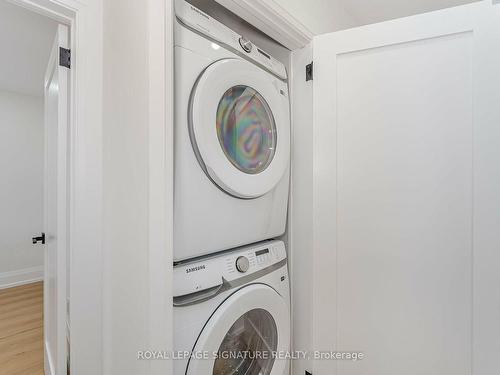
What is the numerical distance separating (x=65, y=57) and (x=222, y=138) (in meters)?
0.72

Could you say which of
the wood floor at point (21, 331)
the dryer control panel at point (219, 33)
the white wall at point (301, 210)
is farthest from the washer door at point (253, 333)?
the wood floor at point (21, 331)

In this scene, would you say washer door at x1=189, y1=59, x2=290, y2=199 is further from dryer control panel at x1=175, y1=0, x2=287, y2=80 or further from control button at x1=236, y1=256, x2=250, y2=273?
control button at x1=236, y1=256, x2=250, y2=273

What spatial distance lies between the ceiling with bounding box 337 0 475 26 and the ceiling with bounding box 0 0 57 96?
2.03 metres

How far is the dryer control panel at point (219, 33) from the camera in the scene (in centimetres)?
83

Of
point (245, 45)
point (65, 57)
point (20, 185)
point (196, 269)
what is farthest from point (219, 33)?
point (20, 185)

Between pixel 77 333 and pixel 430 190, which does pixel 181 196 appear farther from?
pixel 430 190

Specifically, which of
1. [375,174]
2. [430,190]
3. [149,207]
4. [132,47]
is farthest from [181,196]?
[430,190]

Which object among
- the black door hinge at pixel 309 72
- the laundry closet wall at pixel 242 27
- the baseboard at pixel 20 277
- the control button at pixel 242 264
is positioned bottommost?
the baseboard at pixel 20 277

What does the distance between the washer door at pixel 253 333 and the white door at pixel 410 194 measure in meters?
0.22

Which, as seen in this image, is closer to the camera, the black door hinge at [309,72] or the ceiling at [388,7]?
the black door hinge at [309,72]

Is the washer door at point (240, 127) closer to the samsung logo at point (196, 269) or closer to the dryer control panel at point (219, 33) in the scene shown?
the dryer control panel at point (219, 33)

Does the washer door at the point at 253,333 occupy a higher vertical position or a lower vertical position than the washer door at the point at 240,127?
lower

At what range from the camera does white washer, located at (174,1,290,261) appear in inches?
32.4

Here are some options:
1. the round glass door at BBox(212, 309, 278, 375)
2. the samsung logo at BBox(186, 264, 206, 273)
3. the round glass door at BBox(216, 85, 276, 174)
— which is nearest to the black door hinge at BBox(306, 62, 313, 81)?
the round glass door at BBox(216, 85, 276, 174)
